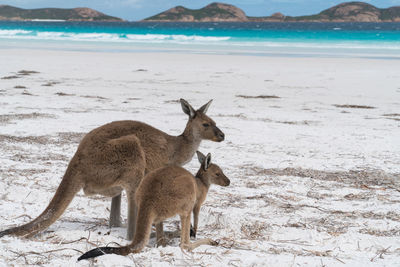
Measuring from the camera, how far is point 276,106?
10.2 metres

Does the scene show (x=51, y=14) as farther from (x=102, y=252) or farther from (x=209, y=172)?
(x=102, y=252)

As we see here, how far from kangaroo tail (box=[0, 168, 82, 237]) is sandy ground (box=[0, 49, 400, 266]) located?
7cm

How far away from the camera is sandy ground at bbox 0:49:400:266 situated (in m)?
3.24

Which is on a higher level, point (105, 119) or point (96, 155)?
point (96, 155)

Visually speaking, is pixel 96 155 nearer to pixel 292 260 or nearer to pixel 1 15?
pixel 292 260

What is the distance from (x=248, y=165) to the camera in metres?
5.75

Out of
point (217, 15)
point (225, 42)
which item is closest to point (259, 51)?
point (225, 42)

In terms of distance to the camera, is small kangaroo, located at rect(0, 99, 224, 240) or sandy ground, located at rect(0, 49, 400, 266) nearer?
small kangaroo, located at rect(0, 99, 224, 240)

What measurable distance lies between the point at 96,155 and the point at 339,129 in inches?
220

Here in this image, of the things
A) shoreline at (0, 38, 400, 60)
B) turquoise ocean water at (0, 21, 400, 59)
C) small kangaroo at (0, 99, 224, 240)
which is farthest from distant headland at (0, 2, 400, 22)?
small kangaroo at (0, 99, 224, 240)

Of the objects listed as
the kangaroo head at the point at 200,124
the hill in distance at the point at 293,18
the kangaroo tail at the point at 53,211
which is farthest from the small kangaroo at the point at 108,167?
the hill in distance at the point at 293,18

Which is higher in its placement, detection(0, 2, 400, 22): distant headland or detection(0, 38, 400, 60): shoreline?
detection(0, 2, 400, 22): distant headland

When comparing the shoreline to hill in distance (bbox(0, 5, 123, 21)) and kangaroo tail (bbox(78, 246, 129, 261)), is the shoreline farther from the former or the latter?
hill in distance (bbox(0, 5, 123, 21))

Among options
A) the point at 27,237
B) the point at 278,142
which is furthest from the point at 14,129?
the point at 27,237
